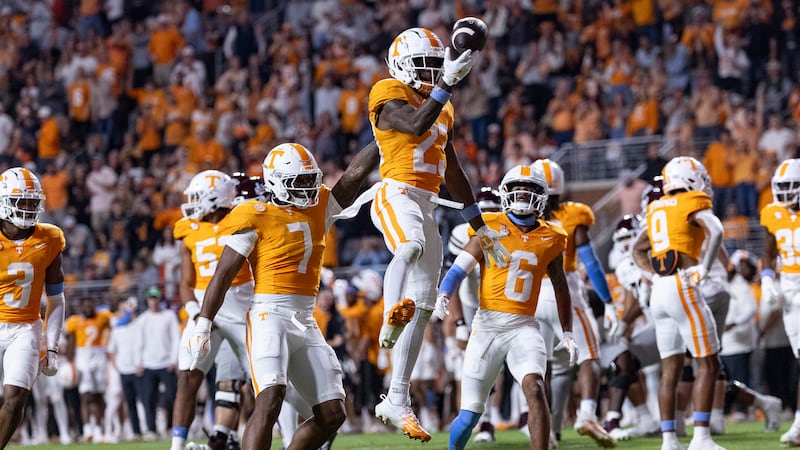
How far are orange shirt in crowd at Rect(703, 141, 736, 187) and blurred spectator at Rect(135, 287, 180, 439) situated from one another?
7.62 m

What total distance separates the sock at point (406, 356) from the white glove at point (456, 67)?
153 centimetres

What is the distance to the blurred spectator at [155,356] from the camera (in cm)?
1673

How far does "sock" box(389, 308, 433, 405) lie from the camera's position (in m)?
8.48

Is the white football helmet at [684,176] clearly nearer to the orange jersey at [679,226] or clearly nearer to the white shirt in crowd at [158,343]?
the orange jersey at [679,226]

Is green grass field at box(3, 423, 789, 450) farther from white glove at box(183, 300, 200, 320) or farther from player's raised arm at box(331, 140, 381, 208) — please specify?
player's raised arm at box(331, 140, 381, 208)

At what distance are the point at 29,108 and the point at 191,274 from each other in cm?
1476

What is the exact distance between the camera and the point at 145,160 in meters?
23.8

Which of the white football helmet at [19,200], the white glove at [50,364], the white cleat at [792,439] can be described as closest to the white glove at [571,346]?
the white cleat at [792,439]

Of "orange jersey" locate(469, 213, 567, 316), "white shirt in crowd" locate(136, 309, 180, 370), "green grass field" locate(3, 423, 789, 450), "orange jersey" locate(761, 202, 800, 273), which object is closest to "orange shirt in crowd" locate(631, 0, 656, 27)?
"green grass field" locate(3, 423, 789, 450)

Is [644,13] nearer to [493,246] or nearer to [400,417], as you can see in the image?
[493,246]

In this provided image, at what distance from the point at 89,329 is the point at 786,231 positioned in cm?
1015

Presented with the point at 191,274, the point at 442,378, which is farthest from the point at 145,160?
the point at 191,274

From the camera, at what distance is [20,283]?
31.0ft

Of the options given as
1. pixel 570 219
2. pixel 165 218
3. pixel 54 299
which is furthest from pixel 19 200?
pixel 165 218
